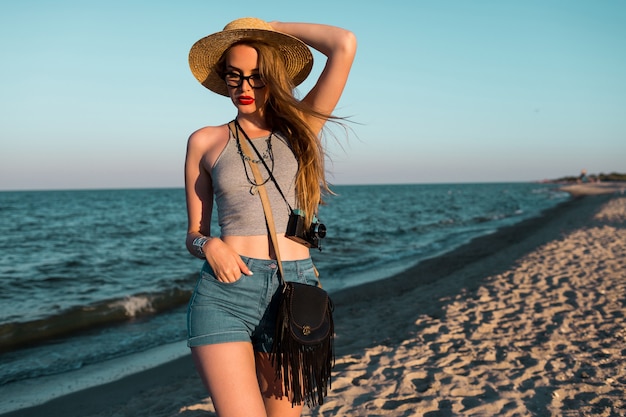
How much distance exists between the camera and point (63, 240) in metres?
21.4

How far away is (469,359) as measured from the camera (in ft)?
17.0

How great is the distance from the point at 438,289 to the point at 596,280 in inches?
108

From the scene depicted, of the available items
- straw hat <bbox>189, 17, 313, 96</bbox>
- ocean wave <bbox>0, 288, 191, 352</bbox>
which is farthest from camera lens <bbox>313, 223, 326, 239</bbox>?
ocean wave <bbox>0, 288, 191, 352</bbox>

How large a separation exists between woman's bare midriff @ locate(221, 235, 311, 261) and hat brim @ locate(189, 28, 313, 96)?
2.87 feet

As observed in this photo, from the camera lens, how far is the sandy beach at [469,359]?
4129mm

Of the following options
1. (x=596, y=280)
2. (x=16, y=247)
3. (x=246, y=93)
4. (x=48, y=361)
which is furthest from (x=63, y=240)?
(x=246, y=93)

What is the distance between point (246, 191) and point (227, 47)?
697 mm

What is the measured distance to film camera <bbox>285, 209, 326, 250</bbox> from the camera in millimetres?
2137

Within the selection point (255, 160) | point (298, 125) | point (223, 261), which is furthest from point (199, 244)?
point (298, 125)

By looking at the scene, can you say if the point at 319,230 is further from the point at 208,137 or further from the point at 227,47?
the point at 227,47

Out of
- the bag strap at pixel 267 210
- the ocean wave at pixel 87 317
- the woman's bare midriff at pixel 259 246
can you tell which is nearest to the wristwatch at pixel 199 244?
the woman's bare midriff at pixel 259 246

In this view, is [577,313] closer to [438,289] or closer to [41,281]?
[438,289]

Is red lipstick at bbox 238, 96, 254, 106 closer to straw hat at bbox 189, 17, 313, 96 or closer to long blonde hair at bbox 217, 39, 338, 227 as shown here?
long blonde hair at bbox 217, 39, 338, 227

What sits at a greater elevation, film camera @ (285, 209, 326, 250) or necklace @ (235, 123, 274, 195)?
necklace @ (235, 123, 274, 195)
